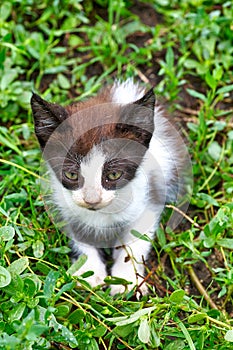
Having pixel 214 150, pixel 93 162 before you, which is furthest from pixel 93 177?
pixel 214 150

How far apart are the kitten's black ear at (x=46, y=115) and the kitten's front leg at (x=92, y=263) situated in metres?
0.60

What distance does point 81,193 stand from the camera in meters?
2.71

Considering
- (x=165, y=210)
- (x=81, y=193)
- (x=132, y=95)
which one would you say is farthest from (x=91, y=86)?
(x=81, y=193)

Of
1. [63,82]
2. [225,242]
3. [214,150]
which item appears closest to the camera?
[225,242]

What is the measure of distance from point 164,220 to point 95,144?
777 millimetres

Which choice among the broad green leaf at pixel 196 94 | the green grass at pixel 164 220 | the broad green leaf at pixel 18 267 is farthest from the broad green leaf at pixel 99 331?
the broad green leaf at pixel 196 94

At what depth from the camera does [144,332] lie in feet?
8.11

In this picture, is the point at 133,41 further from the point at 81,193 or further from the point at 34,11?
the point at 81,193

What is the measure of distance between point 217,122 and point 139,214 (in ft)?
2.68

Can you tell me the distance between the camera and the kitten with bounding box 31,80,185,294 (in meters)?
2.69

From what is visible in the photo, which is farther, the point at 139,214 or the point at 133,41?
the point at 133,41

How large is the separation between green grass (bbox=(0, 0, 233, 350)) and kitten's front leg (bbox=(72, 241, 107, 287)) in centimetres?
7

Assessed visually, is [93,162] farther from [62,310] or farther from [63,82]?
[63,82]

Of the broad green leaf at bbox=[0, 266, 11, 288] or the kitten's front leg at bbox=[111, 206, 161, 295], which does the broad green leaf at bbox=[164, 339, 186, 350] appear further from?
the broad green leaf at bbox=[0, 266, 11, 288]
